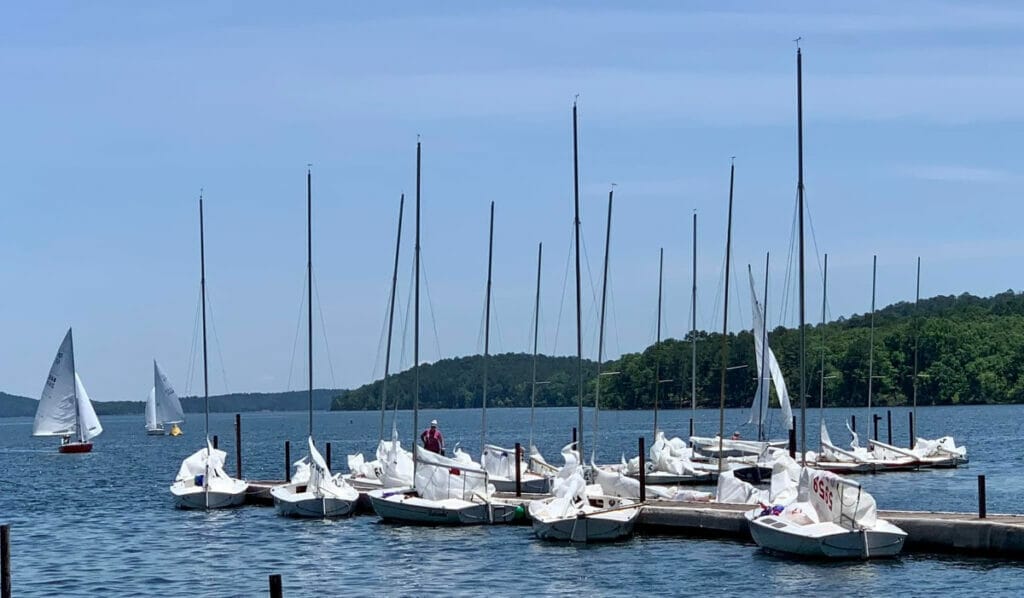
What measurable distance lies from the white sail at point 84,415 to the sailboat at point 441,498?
221 ft

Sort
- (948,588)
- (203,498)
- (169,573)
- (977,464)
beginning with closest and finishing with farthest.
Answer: (948,588)
(169,573)
(203,498)
(977,464)

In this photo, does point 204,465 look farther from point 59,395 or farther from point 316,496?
point 59,395

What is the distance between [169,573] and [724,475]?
15310 millimetres

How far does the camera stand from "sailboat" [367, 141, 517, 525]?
140 feet

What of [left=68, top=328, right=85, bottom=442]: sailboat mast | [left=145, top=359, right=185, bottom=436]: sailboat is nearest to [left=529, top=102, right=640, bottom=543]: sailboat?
[left=68, top=328, right=85, bottom=442]: sailboat mast

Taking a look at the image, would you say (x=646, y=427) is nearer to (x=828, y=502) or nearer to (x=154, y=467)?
(x=154, y=467)

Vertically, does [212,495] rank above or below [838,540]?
below

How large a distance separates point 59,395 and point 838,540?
8179cm

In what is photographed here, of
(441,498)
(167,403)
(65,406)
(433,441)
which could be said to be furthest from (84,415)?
(441,498)

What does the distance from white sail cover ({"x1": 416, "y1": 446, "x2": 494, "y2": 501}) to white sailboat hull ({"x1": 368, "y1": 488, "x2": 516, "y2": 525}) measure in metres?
0.29

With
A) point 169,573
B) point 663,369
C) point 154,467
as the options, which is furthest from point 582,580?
point 663,369

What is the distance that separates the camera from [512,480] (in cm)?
5238

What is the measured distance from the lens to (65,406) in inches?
4205

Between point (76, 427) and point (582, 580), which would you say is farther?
point (76, 427)
